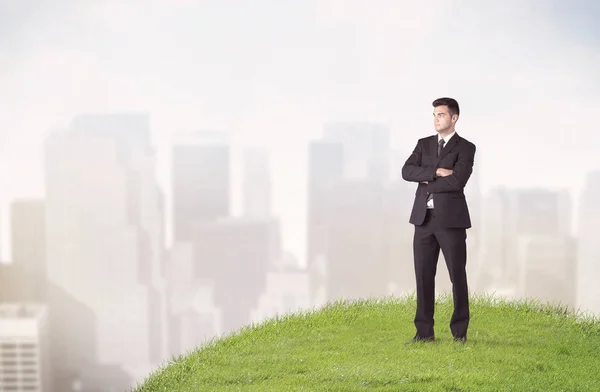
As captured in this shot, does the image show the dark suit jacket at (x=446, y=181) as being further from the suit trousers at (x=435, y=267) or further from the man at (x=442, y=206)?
the suit trousers at (x=435, y=267)

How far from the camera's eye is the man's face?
754 cm

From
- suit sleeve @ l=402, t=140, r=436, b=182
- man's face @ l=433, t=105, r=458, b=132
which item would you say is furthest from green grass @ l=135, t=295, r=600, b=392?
man's face @ l=433, t=105, r=458, b=132

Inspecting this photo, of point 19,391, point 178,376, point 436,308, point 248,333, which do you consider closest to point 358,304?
point 436,308

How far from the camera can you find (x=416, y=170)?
24.8ft

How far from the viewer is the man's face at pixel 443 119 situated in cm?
754

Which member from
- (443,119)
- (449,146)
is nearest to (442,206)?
(449,146)

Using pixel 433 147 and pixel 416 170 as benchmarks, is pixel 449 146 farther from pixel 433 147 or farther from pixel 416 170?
pixel 416 170

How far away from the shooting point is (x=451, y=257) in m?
7.44

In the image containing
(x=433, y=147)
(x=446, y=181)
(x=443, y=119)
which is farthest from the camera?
(x=433, y=147)

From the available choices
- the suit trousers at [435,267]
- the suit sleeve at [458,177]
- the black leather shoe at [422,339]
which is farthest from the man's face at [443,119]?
the black leather shoe at [422,339]

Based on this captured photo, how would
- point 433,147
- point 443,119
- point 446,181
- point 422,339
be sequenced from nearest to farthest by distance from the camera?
point 446,181 → point 443,119 → point 433,147 → point 422,339

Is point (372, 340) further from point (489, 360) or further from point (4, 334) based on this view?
point (4, 334)

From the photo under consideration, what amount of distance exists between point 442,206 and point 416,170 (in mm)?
490

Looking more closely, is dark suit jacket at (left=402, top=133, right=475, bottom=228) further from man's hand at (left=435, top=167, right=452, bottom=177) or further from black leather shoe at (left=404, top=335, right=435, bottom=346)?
black leather shoe at (left=404, top=335, right=435, bottom=346)
